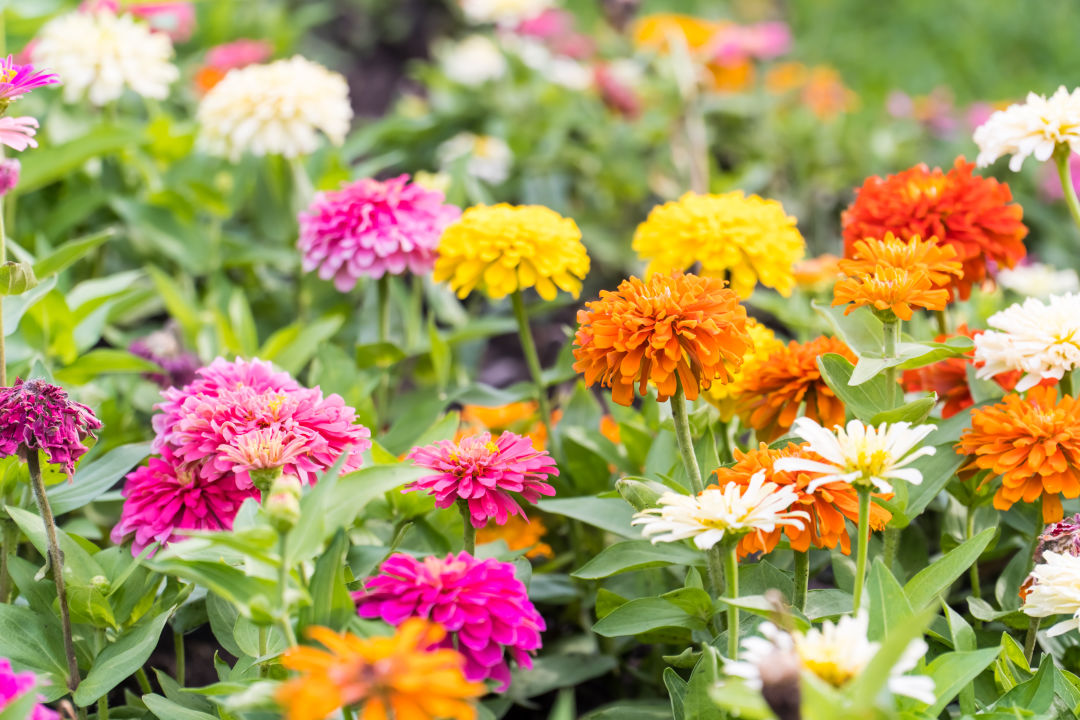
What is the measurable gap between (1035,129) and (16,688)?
1384 millimetres

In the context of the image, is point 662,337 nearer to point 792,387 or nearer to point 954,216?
point 792,387

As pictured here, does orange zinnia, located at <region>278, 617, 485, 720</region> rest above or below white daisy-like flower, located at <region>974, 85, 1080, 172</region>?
below

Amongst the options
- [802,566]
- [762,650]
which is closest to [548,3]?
[802,566]

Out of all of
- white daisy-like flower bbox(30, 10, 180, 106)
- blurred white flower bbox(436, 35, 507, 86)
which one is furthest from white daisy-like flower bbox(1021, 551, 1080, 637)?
blurred white flower bbox(436, 35, 507, 86)

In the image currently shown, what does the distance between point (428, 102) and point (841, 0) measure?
7.14 ft

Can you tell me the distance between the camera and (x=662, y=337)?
1.08 m

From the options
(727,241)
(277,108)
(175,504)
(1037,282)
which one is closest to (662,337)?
(727,241)

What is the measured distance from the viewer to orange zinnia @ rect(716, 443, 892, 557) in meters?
1.06

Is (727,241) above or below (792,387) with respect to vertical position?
above

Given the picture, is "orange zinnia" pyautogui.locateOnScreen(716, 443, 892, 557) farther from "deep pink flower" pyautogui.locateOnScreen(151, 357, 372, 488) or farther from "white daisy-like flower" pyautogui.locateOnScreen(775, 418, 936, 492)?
"deep pink flower" pyautogui.locateOnScreen(151, 357, 372, 488)

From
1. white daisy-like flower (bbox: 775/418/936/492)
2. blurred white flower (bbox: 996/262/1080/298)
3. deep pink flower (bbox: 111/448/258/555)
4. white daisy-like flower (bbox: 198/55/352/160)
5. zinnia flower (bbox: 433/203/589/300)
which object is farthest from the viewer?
blurred white flower (bbox: 996/262/1080/298)

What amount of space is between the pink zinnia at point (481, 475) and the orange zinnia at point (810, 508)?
0.23 metres

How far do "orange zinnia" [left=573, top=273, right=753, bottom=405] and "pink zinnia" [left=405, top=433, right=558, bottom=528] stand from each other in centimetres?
13

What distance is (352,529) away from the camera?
1.37m
